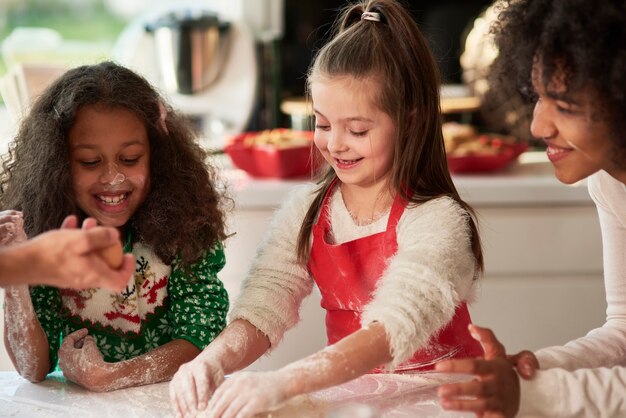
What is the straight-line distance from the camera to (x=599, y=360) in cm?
117

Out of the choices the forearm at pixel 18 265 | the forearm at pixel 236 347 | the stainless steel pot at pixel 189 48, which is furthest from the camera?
the stainless steel pot at pixel 189 48

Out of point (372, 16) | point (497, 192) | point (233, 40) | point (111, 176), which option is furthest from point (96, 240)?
point (233, 40)

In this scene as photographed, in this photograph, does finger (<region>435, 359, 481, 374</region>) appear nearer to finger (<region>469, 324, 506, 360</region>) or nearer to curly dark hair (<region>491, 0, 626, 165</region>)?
finger (<region>469, 324, 506, 360</region>)

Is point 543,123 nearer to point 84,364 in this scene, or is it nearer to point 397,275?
point 397,275

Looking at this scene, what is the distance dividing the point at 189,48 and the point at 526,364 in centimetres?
189

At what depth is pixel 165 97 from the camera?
4.47ft

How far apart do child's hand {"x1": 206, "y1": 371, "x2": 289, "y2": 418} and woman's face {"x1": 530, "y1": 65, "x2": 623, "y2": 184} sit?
1.49 ft

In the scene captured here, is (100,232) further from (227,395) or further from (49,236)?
(227,395)

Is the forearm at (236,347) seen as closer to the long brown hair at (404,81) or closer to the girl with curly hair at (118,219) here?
the girl with curly hair at (118,219)

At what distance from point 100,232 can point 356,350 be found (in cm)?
38

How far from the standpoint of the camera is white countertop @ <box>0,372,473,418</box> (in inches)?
41.8

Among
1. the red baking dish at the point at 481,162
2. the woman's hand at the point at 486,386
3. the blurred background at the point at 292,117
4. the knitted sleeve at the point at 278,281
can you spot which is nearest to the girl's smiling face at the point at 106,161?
the knitted sleeve at the point at 278,281

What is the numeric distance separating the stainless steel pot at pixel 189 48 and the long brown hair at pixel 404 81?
4.92ft

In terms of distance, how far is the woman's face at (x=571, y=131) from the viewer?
99cm
